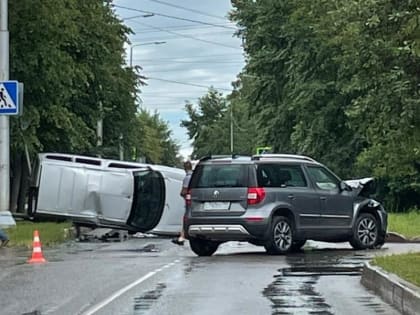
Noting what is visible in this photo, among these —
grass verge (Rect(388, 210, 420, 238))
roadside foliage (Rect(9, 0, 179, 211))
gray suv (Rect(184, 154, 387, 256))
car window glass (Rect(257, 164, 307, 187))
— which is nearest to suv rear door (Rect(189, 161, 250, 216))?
gray suv (Rect(184, 154, 387, 256))

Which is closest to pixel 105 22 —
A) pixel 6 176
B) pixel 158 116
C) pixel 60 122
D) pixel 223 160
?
pixel 60 122

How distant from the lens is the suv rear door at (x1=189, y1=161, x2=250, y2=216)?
60.6ft

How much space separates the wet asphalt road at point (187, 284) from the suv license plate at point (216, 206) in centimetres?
94

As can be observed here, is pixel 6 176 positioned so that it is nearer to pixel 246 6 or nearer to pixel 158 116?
pixel 246 6

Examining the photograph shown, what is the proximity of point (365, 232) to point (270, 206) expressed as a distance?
278cm

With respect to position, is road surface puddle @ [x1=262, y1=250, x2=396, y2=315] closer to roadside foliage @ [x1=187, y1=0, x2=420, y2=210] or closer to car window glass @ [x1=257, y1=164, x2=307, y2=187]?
car window glass @ [x1=257, y1=164, x2=307, y2=187]

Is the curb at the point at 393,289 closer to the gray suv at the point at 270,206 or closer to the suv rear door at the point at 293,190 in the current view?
the gray suv at the point at 270,206

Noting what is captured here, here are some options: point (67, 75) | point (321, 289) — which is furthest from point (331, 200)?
point (67, 75)

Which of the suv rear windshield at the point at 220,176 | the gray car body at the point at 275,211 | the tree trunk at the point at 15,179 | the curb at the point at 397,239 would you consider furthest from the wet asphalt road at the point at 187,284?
the tree trunk at the point at 15,179

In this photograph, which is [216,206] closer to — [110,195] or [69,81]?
[110,195]

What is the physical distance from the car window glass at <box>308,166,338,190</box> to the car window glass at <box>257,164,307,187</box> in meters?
0.34

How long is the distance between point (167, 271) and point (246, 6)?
38624 mm

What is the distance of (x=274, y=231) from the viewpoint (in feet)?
60.7

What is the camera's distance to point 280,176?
1916 cm
